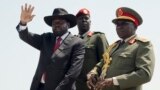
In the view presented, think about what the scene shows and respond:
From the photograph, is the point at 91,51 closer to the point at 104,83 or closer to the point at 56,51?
the point at 56,51

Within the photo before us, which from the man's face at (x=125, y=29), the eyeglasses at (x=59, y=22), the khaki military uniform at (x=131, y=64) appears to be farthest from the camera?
the eyeglasses at (x=59, y=22)

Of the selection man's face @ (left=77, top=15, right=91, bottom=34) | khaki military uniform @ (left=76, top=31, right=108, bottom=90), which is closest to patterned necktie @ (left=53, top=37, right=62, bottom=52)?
khaki military uniform @ (left=76, top=31, right=108, bottom=90)

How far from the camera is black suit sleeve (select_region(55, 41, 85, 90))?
675 cm

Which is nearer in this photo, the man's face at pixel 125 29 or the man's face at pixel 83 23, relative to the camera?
the man's face at pixel 125 29

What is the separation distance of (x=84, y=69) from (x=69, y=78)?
1.03 m

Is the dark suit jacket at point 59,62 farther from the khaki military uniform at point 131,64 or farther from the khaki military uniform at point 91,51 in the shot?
the khaki military uniform at point 91,51

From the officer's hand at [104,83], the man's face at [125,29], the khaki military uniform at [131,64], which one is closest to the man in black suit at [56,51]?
the khaki military uniform at [131,64]

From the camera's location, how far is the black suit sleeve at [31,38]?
23.7 ft

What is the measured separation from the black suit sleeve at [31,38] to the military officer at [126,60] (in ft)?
4.16

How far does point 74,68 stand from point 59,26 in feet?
2.66

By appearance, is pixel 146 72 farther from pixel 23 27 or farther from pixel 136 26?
pixel 23 27

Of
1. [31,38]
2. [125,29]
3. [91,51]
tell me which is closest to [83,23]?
[91,51]

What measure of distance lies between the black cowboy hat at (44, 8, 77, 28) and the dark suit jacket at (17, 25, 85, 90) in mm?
327

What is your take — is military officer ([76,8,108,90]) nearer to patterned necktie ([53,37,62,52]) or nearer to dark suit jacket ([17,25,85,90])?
dark suit jacket ([17,25,85,90])
